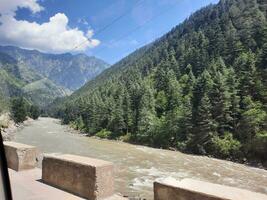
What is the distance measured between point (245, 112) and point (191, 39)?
199ft

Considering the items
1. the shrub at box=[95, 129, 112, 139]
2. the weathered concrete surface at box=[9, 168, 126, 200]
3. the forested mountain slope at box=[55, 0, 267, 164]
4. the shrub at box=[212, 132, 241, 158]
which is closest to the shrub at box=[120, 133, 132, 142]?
the forested mountain slope at box=[55, 0, 267, 164]

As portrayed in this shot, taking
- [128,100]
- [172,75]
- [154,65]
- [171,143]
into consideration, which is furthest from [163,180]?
[154,65]

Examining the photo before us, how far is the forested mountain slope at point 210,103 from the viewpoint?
41969 mm

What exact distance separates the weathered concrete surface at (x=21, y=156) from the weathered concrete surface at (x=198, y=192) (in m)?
5.45

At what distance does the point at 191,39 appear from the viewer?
99.5 meters

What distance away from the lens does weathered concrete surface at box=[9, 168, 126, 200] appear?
711 centimetres

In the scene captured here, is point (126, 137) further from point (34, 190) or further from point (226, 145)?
point (34, 190)

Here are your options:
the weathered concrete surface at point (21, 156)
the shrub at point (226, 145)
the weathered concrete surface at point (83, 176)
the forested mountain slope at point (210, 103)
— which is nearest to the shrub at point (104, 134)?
the forested mountain slope at point (210, 103)

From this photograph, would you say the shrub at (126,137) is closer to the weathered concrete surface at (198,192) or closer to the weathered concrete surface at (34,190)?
the weathered concrete surface at (34,190)

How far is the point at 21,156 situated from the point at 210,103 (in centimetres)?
Answer: 3731

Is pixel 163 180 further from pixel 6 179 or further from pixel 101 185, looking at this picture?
pixel 6 179

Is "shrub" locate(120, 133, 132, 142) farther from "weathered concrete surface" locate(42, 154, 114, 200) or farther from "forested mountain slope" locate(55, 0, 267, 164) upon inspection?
"weathered concrete surface" locate(42, 154, 114, 200)

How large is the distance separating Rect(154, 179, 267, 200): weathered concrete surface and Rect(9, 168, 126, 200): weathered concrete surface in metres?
1.90

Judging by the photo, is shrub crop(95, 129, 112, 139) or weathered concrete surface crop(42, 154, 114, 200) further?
shrub crop(95, 129, 112, 139)
